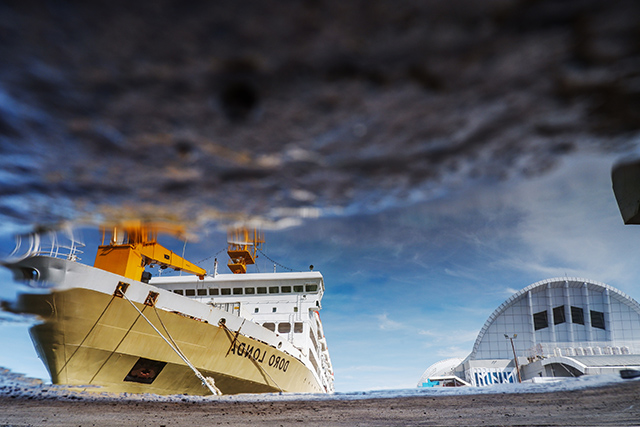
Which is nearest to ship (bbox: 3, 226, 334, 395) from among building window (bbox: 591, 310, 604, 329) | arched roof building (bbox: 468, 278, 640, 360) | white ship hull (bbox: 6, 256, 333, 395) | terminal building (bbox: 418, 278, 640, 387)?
white ship hull (bbox: 6, 256, 333, 395)

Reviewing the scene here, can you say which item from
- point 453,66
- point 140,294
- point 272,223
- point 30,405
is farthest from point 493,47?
point 140,294

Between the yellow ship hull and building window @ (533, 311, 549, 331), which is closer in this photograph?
the yellow ship hull

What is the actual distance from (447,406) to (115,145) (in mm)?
2523

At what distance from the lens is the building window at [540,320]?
103 ft

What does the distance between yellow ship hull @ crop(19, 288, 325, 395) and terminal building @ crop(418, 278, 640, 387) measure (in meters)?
23.1

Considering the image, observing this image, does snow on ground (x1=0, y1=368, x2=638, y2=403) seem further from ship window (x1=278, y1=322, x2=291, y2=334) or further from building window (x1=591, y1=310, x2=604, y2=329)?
building window (x1=591, y1=310, x2=604, y2=329)

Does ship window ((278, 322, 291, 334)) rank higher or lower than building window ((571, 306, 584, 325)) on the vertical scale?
lower

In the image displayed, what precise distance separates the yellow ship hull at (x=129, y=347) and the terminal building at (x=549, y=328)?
2311cm

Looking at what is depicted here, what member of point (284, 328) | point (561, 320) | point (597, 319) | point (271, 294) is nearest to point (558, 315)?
point (561, 320)

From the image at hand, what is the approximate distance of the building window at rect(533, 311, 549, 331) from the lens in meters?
31.3

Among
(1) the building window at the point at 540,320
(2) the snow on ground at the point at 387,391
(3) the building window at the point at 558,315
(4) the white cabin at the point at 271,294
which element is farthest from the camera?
(1) the building window at the point at 540,320

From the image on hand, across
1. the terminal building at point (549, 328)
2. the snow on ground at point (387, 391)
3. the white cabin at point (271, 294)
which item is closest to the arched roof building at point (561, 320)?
the terminal building at point (549, 328)

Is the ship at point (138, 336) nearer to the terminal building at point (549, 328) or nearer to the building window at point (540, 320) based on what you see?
the terminal building at point (549, 328)

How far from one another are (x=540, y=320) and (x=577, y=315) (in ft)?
9.62
